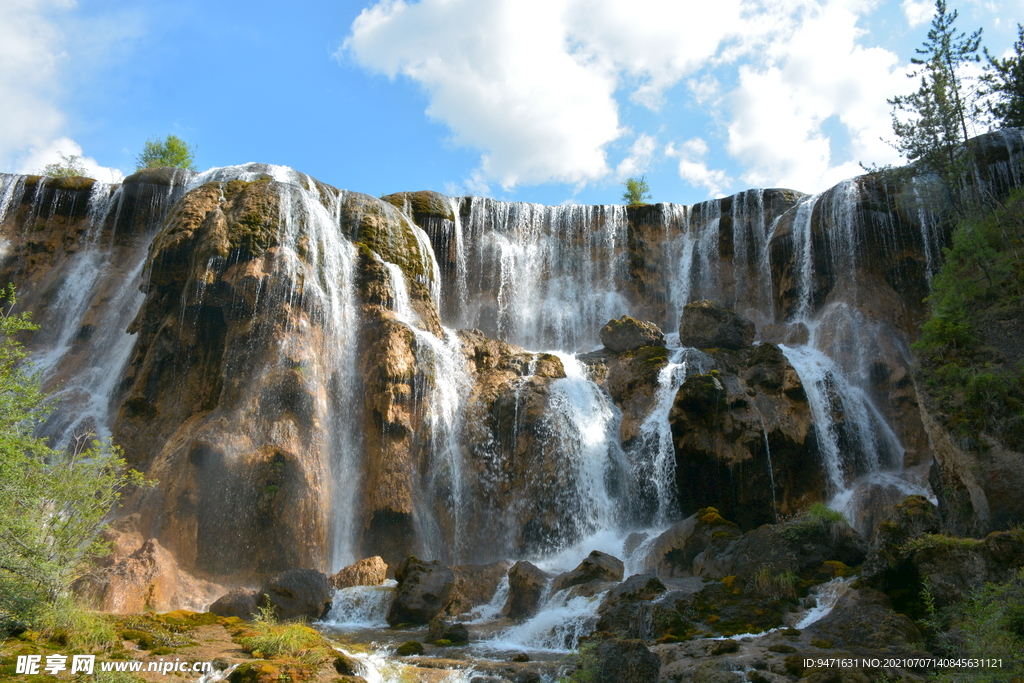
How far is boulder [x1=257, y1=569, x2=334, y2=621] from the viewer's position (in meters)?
15.8

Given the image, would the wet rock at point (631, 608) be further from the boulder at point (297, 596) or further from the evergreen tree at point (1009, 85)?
→ the evergreen tree at point (1009, 85)

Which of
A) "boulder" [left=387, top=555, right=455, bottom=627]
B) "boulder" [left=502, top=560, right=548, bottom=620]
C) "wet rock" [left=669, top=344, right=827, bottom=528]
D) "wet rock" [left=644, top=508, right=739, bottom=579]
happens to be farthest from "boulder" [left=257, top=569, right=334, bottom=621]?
"wet rock" [left=669, top=344, right=827, bottom=528]

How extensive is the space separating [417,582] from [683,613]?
6776 millimetres

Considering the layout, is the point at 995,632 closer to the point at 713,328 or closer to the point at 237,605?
the point at 237,605

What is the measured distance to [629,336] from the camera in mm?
28703

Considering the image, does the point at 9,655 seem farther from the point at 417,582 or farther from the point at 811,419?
the point at 811,419

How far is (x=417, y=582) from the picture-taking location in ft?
53.8

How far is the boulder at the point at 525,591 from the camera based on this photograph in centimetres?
1593

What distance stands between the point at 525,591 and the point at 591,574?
162cm

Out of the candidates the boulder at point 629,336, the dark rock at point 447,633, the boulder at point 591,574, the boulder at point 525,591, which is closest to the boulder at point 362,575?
the boulder at point 525,591

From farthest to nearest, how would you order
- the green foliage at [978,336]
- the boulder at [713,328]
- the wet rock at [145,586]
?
1. the boulder at [713,328]
2. the wet rock at [145,586]
3. the green foliage at [978,336]

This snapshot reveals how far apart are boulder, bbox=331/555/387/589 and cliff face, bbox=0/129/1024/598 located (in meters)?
1.51

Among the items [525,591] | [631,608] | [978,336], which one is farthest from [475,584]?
[978,336]

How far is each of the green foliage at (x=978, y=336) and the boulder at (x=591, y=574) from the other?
25.9 feet
